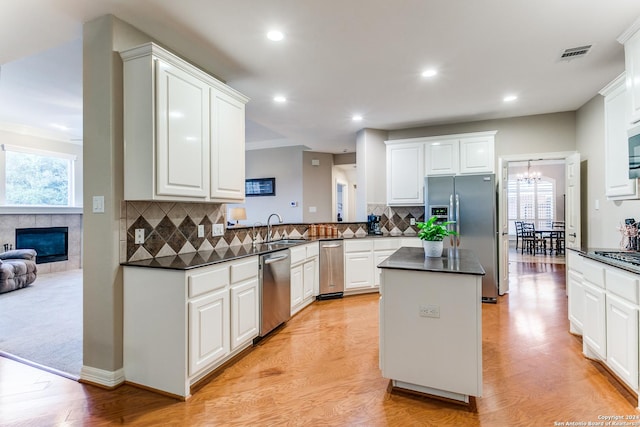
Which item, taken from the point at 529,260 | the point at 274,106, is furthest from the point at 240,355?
the point at 529,260

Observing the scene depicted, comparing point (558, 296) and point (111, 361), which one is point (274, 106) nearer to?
point (111, 361)

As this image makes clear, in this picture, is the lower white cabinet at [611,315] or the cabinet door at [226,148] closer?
the lower white cabinet at [611,315]

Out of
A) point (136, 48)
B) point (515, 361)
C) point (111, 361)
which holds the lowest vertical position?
point (515, 361)

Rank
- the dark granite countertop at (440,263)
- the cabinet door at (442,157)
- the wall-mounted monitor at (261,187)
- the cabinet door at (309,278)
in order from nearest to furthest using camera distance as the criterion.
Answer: the dark granite countertop at (440,263) < the cabinet door at (309,278) < the cabinet door at (442,157) < the wall-mounted monitor at (261,187)

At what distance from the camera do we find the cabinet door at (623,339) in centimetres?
188

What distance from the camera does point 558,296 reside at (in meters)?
4.39

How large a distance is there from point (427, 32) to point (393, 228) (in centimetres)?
328

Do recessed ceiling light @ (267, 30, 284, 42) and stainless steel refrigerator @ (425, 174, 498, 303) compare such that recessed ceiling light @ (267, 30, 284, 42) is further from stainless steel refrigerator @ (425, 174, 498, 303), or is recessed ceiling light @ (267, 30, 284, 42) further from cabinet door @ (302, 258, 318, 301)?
stainless steel refrigerator @ (425, 174, 498, 303)

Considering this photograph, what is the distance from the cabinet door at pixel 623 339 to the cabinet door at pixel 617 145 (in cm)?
109

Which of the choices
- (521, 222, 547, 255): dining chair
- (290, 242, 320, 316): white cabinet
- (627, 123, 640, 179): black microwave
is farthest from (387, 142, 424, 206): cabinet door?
(521, 222, 547, 255): dining chair

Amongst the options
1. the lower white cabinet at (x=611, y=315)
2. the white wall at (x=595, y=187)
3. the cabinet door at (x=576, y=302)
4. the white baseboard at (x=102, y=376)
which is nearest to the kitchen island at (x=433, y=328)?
the lower white cabinet at (x=611, y=315)

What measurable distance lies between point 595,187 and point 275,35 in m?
4.18

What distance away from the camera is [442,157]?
465 cm

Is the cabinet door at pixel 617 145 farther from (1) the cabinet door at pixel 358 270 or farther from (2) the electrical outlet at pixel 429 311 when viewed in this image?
(1) the cabinet door at pixel 358 270
